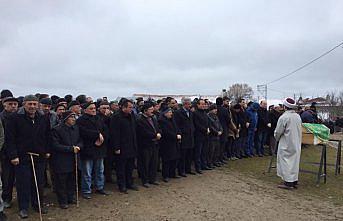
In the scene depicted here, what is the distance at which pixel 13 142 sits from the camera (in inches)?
238

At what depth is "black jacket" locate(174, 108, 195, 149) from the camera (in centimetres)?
948

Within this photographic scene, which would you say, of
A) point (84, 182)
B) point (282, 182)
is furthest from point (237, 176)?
point (84, 182)

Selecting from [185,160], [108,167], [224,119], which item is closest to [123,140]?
[108,167]

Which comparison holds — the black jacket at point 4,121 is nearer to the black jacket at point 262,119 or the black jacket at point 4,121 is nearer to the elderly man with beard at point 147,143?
the elderly man with beard at point 147,143

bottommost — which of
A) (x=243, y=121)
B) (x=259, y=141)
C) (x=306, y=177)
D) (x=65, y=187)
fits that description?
(x=306, y=177)

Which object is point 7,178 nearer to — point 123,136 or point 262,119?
point 123,136

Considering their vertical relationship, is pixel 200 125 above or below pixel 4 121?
below

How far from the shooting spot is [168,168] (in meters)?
9.30

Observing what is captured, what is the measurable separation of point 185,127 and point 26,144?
4382 mm

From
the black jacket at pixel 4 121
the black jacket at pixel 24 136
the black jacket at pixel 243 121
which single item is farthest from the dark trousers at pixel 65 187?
the black jacket at pixel 243 121

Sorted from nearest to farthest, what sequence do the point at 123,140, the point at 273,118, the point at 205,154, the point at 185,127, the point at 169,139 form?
the point at 123,140, the point at 169,139, the point at 185,127, the point at 205,154, the point at 273,118

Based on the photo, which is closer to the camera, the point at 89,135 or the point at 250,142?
the point at 89,135

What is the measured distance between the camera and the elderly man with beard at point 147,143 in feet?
27.6

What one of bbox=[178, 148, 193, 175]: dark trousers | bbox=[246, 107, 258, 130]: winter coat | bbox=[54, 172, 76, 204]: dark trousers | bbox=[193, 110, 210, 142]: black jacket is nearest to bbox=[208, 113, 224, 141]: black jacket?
bbox=[193, 110, 210, 142]: black jacket
